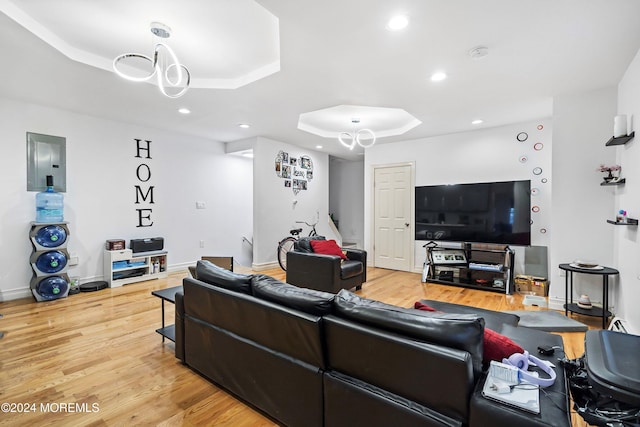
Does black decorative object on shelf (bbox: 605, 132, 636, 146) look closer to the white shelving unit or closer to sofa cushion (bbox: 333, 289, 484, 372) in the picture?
sofa cushion (bbox: 333, 289, 484, 372)

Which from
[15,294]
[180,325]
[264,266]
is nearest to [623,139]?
[180,325]

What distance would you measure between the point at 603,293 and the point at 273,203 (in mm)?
4930

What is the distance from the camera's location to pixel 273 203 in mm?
6086

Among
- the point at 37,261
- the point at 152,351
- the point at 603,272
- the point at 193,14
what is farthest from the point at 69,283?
the point at 603,272

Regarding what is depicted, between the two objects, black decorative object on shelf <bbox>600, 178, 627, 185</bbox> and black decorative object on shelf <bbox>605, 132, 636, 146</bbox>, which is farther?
black decorative object on shelf <bbox>600, 178, 627, 185</bbox>

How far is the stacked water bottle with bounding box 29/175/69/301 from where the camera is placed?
3.84 meters

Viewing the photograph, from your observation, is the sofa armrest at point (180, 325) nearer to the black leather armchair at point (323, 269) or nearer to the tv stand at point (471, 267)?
the black leather armchair at point (323, 269)

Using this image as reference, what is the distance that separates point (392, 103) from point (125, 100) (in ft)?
11.0

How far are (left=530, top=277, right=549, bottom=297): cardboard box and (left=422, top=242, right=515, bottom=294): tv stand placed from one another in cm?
25

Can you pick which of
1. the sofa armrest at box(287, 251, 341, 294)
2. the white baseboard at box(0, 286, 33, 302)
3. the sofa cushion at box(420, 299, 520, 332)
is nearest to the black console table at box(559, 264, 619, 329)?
the sofa cushion at box(420, 299, 520, 332)

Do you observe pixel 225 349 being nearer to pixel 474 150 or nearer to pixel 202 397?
Result: pixel 202 397

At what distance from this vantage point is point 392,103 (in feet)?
12.5

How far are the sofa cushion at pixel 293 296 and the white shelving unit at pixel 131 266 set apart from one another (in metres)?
3.67

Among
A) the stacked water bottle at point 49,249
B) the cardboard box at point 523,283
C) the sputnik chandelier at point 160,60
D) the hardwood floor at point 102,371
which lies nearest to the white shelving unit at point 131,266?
the stacked water bottle at point 49,249
